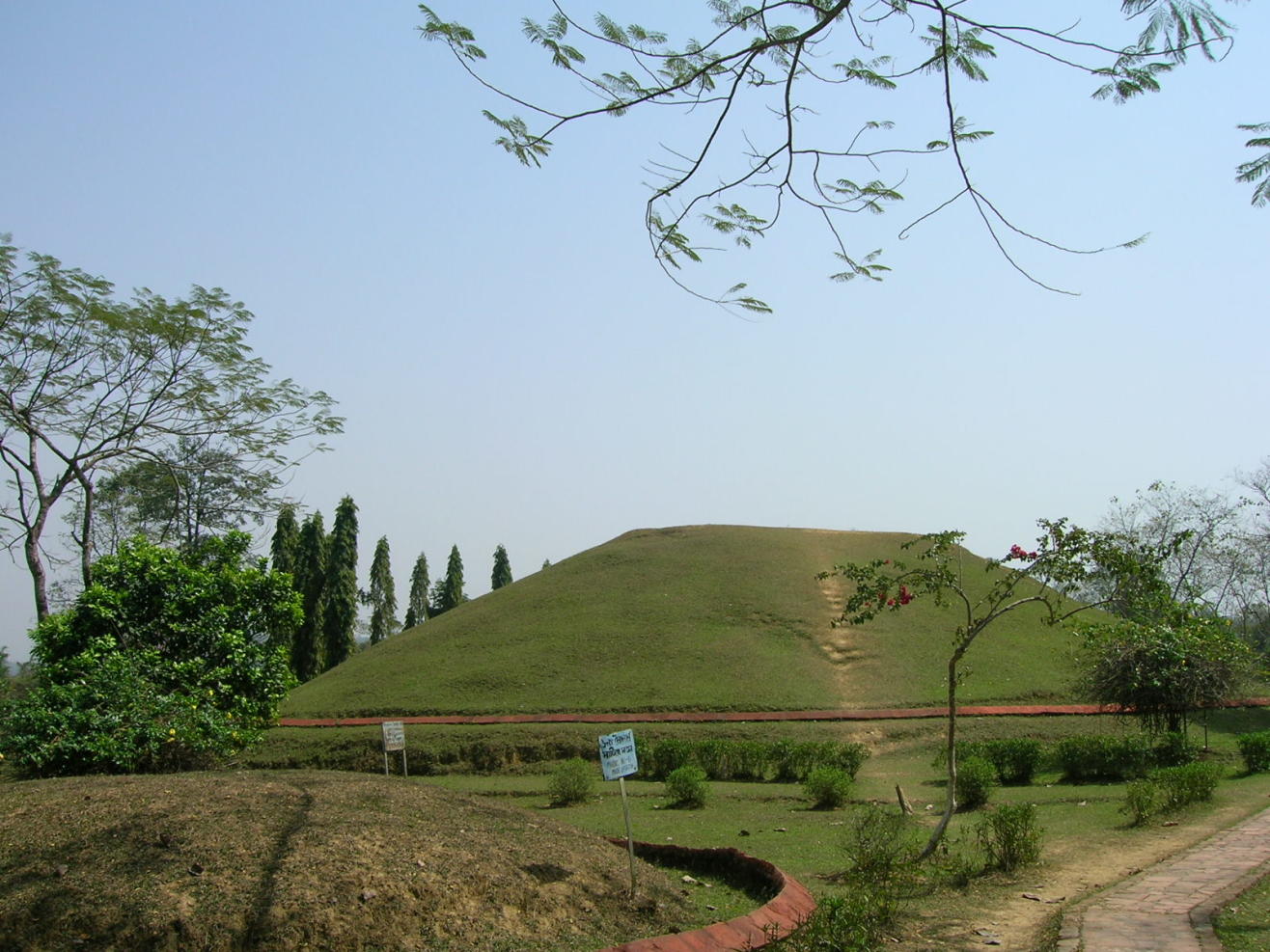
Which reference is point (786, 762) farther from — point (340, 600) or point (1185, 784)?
point (340, 600)

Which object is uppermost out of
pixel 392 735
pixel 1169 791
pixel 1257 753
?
pixel 392 735

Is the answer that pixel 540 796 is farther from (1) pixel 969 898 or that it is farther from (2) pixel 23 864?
(2) pixel 23 864

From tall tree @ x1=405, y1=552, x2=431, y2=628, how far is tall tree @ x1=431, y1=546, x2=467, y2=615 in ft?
3.85

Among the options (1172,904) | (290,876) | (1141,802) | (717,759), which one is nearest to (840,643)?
(717,759)

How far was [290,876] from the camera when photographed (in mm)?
6027

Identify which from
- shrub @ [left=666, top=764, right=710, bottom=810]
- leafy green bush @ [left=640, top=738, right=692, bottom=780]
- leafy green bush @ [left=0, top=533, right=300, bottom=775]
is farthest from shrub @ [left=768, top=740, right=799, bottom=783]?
leafy green bush @ [left=0, top=533, right=300, bottom=775]

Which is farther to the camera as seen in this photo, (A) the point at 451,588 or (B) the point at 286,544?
(A) the point at 451,588

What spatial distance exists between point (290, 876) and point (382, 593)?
5283 cm

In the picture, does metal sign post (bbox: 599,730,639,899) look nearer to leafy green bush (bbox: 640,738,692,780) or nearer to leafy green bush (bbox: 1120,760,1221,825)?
leafy green bush (bbox: 1120,760,1221,825)

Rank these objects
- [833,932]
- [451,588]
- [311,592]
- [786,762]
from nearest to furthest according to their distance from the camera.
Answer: [833,932], [786,762], [311,592], [451,588]

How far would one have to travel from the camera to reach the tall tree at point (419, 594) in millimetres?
63406

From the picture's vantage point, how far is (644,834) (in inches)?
493

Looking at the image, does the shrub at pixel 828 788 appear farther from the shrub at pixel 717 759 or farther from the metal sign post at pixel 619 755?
the metal sign post at pixel 619 755

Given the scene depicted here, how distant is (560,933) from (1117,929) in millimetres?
3760
